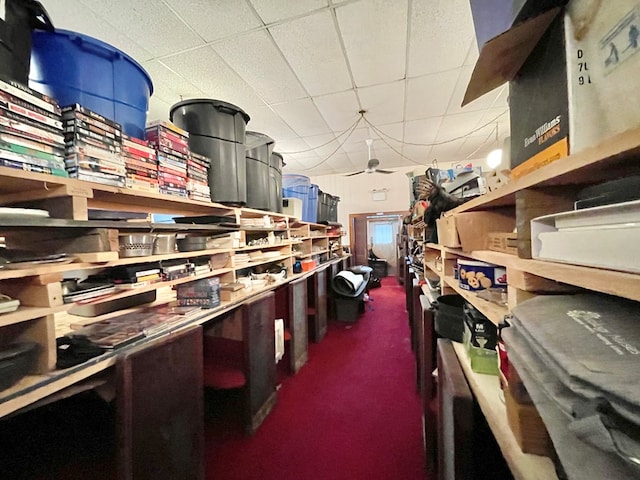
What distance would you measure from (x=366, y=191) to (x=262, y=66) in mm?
4795

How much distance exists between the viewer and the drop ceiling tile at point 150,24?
5.35 feet

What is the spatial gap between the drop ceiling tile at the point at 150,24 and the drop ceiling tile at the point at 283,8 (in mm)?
579

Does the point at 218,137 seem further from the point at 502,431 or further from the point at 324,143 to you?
the point at 324,143

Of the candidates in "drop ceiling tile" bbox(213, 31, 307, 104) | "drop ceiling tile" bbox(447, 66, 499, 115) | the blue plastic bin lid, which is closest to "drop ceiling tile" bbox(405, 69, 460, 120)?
"drop ceiling tile" bbox(447, 66, 499, 115)

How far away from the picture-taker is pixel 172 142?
4.33ft

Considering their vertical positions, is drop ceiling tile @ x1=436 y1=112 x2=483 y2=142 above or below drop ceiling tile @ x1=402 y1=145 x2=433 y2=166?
below

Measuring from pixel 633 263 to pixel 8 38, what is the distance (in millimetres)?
1601

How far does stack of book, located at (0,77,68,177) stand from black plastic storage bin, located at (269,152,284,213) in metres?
1.45

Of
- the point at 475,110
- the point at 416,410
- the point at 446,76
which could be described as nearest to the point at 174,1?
the point at 446,76

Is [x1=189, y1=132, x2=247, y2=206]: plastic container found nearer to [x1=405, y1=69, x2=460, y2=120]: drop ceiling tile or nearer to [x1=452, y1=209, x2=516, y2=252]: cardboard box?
[x1=452, y1=209, x2=516, y2=252]: cardboard box

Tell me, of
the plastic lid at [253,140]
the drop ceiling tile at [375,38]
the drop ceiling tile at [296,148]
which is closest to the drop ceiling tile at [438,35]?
the drop ceiling tile at [375,38]

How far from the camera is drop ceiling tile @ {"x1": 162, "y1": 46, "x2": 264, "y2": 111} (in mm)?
2139

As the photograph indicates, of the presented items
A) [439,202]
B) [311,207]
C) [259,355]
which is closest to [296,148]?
[311,207]

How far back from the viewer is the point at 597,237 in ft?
1.33
